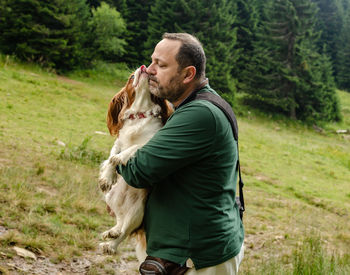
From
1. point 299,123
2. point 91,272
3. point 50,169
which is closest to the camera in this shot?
point 91,272

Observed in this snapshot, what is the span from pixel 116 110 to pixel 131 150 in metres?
0.49

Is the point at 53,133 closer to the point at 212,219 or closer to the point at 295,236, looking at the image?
the point at 295,236

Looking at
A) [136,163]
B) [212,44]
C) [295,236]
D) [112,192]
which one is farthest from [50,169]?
[212,44]

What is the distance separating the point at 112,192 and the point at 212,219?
36.3 inches

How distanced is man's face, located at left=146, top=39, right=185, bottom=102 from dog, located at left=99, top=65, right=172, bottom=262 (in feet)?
0.91

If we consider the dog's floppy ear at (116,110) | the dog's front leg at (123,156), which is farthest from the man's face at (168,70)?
the dog's floppy ear at (116,110)

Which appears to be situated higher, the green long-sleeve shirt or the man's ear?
the man's ear

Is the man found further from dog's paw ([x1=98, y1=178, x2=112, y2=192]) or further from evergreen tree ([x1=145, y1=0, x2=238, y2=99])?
evergreen tree ([x1=145, y1=0, x2=238, y2=99])

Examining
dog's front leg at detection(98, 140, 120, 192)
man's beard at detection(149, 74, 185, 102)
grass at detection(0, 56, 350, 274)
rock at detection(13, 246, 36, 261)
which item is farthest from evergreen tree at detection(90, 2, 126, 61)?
man's beard at detection(149, 74, 185, 102)

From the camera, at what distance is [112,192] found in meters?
2.86

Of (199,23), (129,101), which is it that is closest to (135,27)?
(199,23)

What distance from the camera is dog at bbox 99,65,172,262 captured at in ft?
8.82

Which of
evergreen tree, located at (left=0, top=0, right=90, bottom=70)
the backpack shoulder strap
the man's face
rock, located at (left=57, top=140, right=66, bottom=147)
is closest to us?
the backpack shoulder strap

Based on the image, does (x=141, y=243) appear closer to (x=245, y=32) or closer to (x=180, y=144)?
(x=180, y=144)
